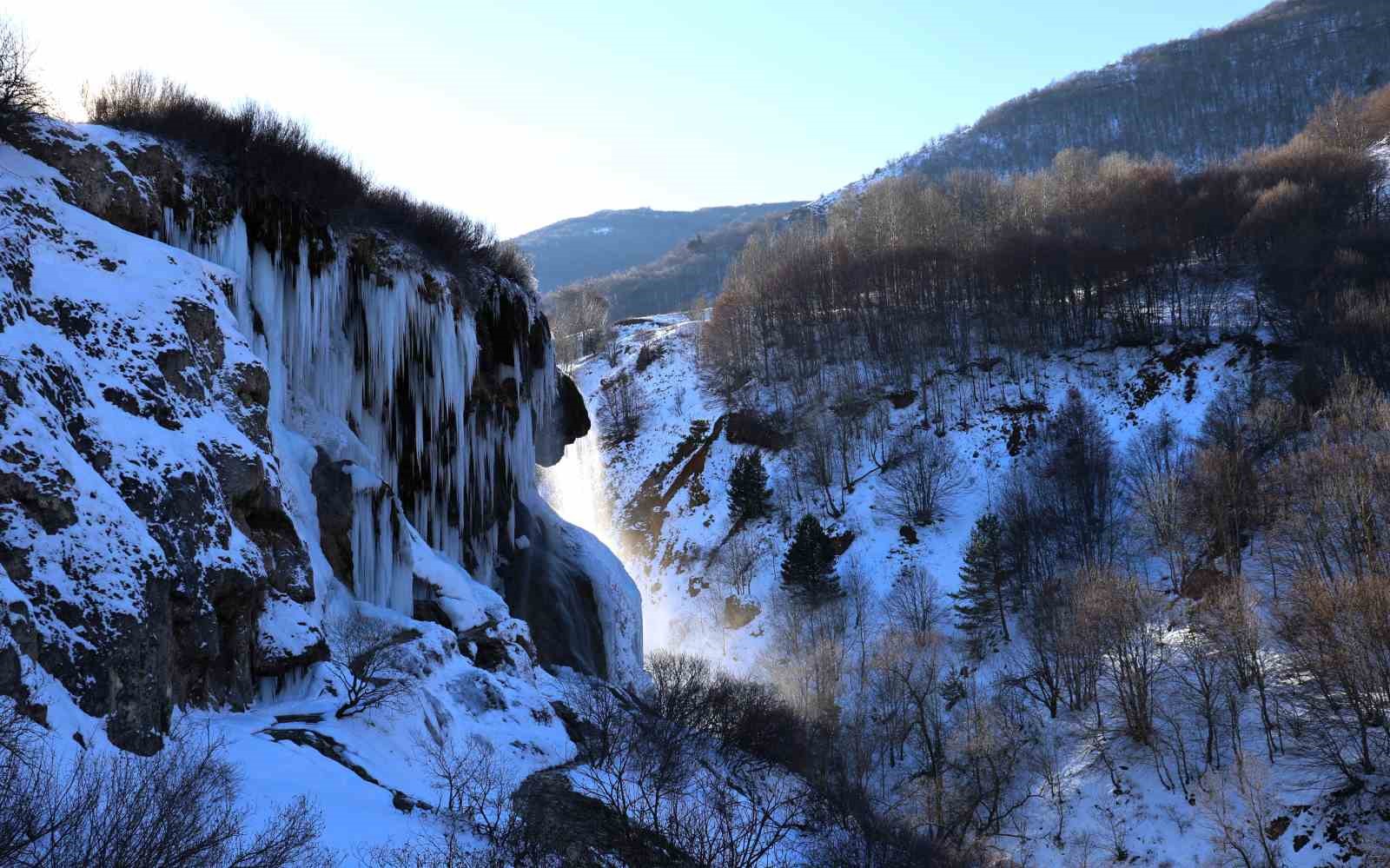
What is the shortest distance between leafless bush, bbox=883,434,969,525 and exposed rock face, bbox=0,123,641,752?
2805 centimetres

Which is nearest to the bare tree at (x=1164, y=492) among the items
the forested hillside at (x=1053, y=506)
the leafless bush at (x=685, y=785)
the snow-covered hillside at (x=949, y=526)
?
the forested hillside at (x=1053, y=506)

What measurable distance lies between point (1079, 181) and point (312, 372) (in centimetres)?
8523

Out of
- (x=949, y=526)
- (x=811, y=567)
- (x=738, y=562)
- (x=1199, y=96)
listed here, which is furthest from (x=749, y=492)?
(x=1199, y=96)

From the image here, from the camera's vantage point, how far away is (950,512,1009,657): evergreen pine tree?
4319 cm

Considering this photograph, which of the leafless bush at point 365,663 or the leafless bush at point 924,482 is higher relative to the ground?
the leafless bush at point 365,663

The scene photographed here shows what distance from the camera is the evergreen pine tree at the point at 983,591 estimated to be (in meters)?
43.2

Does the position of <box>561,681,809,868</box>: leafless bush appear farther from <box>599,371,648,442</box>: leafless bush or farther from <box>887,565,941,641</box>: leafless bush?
<box>599,371,648,442</box>: leafless bush

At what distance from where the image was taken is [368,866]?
8.55 m

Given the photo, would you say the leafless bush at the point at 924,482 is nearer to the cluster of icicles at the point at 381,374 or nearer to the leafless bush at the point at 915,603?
the leafless bush at the point at 915,603

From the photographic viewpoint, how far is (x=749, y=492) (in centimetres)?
5697

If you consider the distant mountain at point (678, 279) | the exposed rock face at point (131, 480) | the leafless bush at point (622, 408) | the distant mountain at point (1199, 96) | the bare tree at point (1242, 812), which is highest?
the distant mountain at point (1199, 96)

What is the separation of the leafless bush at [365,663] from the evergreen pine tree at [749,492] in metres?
40.8

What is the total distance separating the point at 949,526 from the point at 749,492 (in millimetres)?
12361

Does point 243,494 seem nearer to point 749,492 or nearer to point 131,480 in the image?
point 131,480
